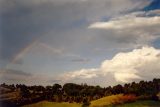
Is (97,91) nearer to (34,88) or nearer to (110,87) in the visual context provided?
(110,87)

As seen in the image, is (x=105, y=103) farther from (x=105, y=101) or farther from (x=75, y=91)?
(x=75, y=91)

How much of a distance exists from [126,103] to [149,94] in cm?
59

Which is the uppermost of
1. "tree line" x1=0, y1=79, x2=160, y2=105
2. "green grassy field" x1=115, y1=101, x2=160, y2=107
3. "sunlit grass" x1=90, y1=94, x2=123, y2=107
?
"tree line" x1=0, y1=79, x2=160, y2=105

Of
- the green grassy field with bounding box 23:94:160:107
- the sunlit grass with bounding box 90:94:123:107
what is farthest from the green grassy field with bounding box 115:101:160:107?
the sunlit grass with bounding box 90:94:123:107

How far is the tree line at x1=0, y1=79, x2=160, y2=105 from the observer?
1320cm

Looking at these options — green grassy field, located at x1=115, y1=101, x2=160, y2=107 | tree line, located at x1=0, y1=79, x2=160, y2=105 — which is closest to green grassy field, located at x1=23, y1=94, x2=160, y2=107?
green grassy field, located at x1=115, y1=101, x2=160, y2=107

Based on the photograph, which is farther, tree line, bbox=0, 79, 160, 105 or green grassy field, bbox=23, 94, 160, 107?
tree line, bbox=0, 79, 160, 105

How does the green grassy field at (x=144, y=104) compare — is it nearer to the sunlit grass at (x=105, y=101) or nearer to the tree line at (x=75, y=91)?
the tree line at (x=75, y=91)

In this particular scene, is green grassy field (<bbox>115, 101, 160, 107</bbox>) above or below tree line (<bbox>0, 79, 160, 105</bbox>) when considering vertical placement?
below

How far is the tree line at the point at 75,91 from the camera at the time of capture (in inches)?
520

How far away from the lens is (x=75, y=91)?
1345 cm

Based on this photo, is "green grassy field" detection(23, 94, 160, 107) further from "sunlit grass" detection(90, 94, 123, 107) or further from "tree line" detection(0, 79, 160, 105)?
"tree line" detection(0, 79, 160, 105)

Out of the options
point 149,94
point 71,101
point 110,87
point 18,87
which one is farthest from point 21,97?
point 149,94

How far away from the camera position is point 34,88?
530 inches
